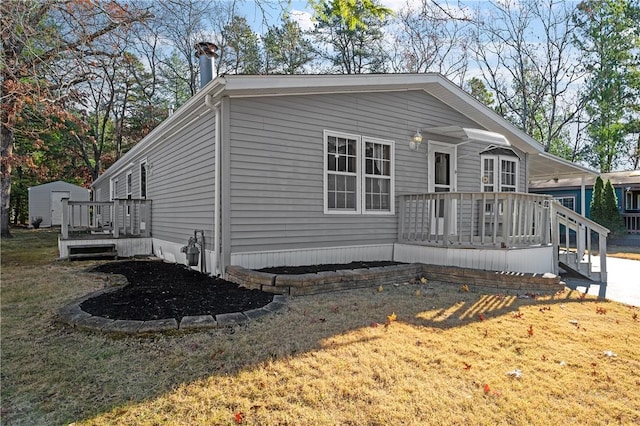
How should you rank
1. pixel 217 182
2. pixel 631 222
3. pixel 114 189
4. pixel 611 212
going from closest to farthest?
pixel 217 182
pixel 114 189
pixel 611 212
pixel 631 222

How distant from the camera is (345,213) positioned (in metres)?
7.05

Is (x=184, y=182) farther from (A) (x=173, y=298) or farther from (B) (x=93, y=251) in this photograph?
(B) (x=93, y=251)

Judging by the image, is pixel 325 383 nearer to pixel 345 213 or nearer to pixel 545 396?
pixel 545 396

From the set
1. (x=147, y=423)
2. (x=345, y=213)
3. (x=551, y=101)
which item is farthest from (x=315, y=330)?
(x=551, y=101)

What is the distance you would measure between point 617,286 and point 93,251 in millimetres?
11058

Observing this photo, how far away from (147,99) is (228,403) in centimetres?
2639

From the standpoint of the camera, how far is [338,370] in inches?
110

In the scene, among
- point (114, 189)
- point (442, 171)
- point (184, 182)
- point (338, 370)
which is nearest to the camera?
point (338, 370)

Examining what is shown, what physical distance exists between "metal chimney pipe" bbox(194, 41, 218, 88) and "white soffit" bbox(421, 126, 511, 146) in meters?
5.18

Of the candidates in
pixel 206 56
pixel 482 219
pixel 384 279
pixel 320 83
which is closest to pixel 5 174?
pixel 206 56

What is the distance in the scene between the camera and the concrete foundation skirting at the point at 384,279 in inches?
205

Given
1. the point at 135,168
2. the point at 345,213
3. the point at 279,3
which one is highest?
the point at 279,3

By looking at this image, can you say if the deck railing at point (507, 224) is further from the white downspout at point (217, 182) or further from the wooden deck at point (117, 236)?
the wooden deck at point (117, 236)

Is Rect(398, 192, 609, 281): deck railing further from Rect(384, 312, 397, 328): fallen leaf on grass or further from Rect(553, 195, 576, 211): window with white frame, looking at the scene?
Rect(553, 195, 576, 211): window with white frame
